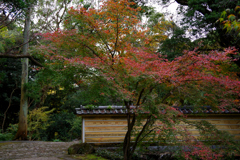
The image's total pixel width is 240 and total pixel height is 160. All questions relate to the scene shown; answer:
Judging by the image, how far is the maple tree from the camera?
14.9ft

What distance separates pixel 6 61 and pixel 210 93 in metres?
16.6

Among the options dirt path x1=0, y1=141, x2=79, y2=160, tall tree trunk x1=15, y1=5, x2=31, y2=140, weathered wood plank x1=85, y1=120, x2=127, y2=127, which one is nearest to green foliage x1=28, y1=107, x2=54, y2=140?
tall tree trunk x1=15, y1=5, x2=31, y2=140

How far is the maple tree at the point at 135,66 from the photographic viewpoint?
4.54 m

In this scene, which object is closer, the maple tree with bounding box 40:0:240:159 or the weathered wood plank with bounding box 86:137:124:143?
the maple tree with bounding box 40:0:240:159

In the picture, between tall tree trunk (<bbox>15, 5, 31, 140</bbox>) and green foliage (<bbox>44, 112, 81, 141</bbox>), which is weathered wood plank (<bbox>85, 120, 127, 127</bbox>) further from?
green foliage (<bbox>44, 112, 81, 141</bbox>)

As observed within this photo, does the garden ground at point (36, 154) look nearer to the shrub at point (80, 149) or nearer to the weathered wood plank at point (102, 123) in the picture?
the shrub at point (80, 149)

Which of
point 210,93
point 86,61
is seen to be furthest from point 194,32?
point 86,61

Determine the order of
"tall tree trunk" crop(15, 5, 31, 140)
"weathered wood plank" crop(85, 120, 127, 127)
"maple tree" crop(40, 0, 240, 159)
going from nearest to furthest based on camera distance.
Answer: "maple tree" crop(40, 0, 240, 159)
"weathered wood plank" crop(85, 120, 127, 127)
"tall tree trunk" crop(15, 5, 31, 140)

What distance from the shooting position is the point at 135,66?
466 centimetres

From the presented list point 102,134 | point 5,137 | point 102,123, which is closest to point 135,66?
point 102,123

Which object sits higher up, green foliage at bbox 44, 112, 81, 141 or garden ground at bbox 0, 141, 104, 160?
garden ground at bbox 0, 141, 104, 160

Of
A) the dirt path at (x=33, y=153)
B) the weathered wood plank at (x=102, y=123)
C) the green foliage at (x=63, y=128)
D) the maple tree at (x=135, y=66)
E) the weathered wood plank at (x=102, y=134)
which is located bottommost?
the green foliage at (x=63, y=128)

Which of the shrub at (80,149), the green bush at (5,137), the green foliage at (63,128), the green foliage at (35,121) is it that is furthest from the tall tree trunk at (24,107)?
the shrub at (80,149)

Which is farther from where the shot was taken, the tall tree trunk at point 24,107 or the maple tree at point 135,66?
the tall tree trunk at point 24,107
